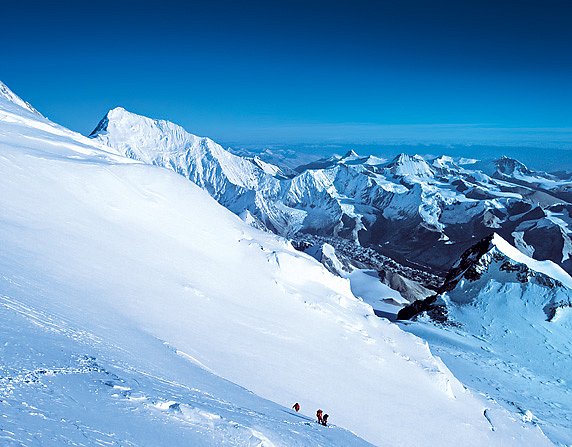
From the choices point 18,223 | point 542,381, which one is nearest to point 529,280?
point 542,381

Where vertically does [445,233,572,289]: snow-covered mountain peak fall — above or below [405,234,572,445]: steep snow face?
above

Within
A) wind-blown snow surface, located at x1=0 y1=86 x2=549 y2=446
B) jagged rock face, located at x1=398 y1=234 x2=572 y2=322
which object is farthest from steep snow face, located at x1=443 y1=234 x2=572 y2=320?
wind-blown snow surface, located at x1=0 y1=86 x2=549 y2=446

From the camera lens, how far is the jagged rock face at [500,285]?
203ft

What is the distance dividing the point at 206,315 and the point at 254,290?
9023 millimetres

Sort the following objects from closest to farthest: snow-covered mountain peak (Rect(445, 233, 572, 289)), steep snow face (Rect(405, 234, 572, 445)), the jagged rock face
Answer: steep snow face (Rect(405, 234, 572, 445)) < the jagged rock face < snow-covered mountain peak (Rect(445, 233, 572, 289))

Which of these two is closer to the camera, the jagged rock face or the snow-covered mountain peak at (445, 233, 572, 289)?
the jagged rock face

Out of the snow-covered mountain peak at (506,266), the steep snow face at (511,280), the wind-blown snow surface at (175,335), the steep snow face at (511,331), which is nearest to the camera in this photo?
the wind-blown snow surface at (175,335)

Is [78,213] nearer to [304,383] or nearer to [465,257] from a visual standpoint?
[304,383]

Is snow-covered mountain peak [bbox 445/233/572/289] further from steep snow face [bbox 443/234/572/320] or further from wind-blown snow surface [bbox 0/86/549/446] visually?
wind-blown snow surface [bbox 0/86/549/446]

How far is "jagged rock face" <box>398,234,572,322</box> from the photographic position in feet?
203

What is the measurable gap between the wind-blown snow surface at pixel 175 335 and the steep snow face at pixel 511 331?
30.4ft

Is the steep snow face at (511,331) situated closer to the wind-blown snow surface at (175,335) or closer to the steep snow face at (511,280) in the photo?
the steep snow face at (511,280)

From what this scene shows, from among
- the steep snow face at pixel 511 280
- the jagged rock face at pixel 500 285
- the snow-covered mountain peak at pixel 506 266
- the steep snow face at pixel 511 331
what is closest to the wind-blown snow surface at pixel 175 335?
the steep snow face at pixel 511 331

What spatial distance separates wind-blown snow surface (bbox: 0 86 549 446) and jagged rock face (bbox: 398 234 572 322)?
2948 centimetres
